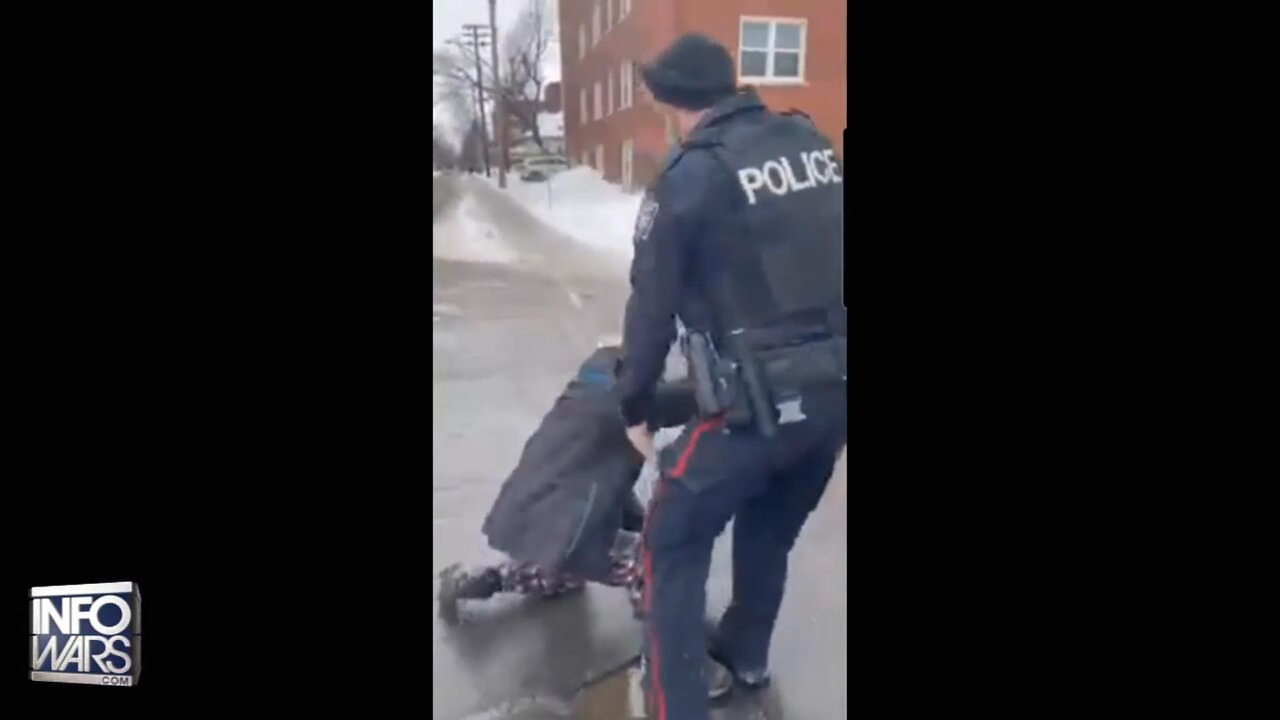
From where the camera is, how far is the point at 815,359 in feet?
6.77

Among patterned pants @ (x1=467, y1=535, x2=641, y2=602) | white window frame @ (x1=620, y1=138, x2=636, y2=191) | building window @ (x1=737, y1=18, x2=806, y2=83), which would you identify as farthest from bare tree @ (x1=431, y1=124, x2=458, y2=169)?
patterned pants @ (x1=467, y1=535, x2=641, y2=602)

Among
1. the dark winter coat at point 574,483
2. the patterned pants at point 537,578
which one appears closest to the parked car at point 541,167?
the dark winter coat at point 574,483

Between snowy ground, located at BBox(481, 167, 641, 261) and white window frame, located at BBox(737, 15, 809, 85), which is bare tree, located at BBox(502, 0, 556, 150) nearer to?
snowy ground, located at BBox(481, 167, 641, 261)

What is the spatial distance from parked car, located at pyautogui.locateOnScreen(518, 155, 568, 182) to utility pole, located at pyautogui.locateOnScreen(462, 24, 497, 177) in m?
0.08

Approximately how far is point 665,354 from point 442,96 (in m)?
0.66

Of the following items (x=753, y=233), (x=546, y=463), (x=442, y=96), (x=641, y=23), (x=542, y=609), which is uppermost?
(x=641, y=23)

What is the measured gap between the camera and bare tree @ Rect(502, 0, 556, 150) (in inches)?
80.7

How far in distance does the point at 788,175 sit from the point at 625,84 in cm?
37

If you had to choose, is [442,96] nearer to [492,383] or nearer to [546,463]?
[492,383]

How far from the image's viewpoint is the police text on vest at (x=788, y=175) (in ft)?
6.55

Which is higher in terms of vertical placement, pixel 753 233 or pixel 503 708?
pixel 753 233

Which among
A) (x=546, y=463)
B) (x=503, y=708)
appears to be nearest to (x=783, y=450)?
(x=546, y=463)
